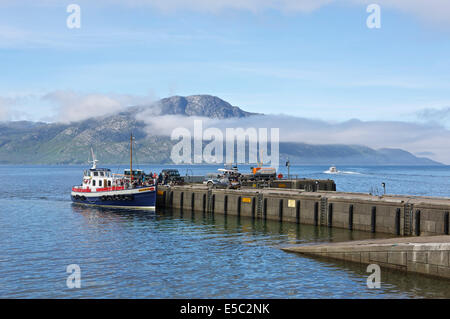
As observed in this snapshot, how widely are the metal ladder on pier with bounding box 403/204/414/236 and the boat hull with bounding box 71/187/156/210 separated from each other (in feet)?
126

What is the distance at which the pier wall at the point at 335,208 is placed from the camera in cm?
4162

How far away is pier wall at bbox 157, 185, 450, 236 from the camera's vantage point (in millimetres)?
41625

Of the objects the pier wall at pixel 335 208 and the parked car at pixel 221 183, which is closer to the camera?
the pier wall at pixel 335 208

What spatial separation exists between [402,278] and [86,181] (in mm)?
63297

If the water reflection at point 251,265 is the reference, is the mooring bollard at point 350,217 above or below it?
above

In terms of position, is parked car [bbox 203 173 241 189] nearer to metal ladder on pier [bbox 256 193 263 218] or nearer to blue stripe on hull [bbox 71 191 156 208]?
blue stripe on hull [bbox 71 191 156 208]

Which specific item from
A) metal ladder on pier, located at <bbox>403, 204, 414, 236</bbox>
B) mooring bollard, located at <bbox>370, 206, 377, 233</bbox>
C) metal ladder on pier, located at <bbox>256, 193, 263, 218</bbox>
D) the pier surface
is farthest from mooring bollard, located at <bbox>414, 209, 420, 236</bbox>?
metal ladder on pier, located at <bbox>256, 193, 263, 218</bbox>

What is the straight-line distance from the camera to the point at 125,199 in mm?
71750

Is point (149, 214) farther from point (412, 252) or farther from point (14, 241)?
point (412, 252)

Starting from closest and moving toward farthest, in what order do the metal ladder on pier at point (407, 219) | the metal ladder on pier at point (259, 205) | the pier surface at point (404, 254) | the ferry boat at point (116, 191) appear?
the pier surface at point (404, 254)
the metal ladder on pier at point (407, 219)
the metal ladder on pier at point (259, 205)
the ferry boat at point (116, 191)

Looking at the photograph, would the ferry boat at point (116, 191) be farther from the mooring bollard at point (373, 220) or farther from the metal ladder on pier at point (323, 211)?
the mooring bollard at point (373, 220)

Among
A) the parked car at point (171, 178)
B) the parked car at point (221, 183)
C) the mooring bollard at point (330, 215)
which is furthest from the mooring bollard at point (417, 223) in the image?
the parked car at point (171, 178)

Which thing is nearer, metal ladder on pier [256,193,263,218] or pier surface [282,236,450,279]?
pier surface [282,236,450,279]
